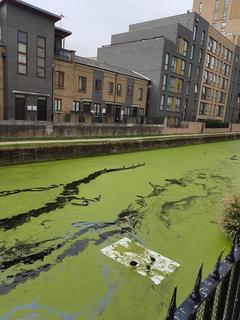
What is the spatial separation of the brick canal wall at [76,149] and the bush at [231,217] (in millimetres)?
9876

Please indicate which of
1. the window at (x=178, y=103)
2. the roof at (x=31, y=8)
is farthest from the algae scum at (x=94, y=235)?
the window at (x=178, y=103)

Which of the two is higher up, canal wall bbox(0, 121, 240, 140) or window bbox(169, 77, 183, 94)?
window bbox(169, 77, 183, 94)

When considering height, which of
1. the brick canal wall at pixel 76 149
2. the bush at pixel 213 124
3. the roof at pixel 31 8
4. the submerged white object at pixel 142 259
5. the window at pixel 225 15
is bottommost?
the submerged white object at pixel 142 259

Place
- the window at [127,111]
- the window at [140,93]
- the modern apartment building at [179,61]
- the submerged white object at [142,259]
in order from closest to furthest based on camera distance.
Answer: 1. the submerged white object at [142,259]
2. the window at [127,111]
3. the window at [140,93]
4. the modern apartment building at [179,61]

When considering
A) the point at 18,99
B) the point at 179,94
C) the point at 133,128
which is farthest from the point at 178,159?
the point at 179,94

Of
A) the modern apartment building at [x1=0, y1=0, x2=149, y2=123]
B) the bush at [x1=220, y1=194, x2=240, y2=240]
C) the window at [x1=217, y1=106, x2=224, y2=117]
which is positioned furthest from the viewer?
the window at [x1=217, y1=106, x2=224, y2=117]

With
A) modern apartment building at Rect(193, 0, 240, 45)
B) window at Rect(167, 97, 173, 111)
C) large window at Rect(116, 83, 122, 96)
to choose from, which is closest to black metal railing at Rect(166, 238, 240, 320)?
large window at Rect(116, 83, 122, 96)

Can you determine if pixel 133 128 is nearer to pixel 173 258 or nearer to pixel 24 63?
pixel 24 63

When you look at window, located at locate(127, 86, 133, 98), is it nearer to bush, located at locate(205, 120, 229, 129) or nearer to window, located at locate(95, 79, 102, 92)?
window, located at locate(95, 79, 102, 92)

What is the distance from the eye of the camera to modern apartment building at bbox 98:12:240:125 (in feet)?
112

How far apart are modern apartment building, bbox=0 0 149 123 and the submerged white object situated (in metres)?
16.9

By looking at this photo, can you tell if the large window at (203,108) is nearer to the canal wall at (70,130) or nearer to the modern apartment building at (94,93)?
the modern apartment building at (94,93)

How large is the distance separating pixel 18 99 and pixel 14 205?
14.3 m

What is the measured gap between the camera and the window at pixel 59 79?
22844mm
